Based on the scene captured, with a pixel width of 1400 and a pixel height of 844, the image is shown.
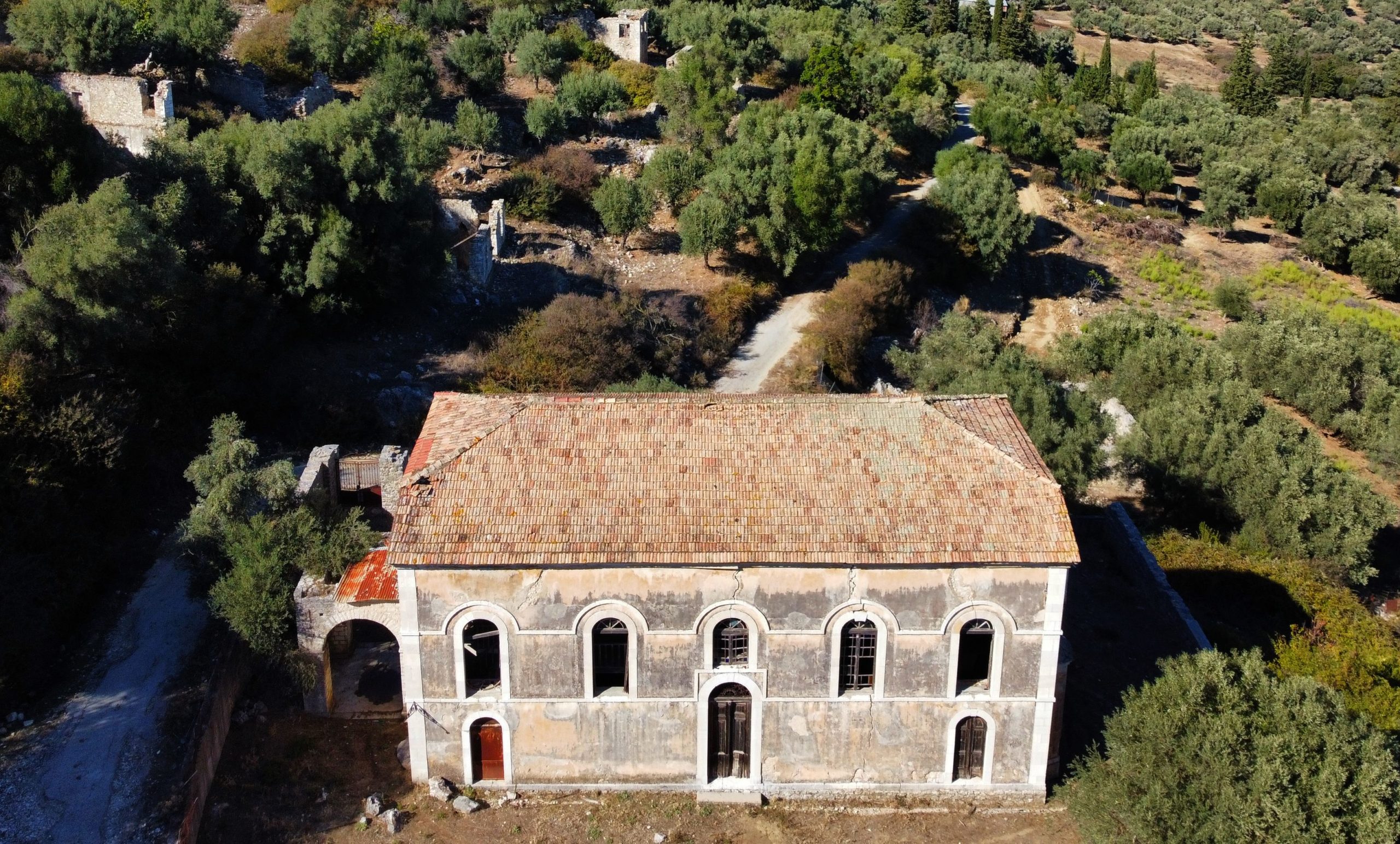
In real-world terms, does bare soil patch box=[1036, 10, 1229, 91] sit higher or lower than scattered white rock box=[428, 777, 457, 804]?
higher

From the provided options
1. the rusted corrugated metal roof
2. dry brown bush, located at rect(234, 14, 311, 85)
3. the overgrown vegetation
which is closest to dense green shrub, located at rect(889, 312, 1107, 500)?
the overgrown vegetation

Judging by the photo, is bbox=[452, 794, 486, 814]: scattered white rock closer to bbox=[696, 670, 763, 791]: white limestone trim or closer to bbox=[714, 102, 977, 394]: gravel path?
bbox=[696, 670, 763, 791]: white limestone trim

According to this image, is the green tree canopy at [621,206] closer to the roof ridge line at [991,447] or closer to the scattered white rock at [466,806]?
the roof ridge line at [991,447]

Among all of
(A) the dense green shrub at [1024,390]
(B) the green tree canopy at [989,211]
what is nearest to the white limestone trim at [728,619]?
(A) the dense green shrub at [1024,390]

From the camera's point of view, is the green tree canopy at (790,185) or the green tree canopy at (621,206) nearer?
the green tree canopy at (621,206)

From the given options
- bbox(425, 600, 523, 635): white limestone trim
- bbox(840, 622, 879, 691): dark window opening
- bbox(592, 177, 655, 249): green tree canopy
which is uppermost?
bbox(592, 177, 655, 249): green tree canopy

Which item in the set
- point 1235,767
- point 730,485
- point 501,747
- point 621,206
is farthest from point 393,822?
point 621,206

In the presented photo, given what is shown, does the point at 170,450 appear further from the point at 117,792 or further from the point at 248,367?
the point at 117,792
